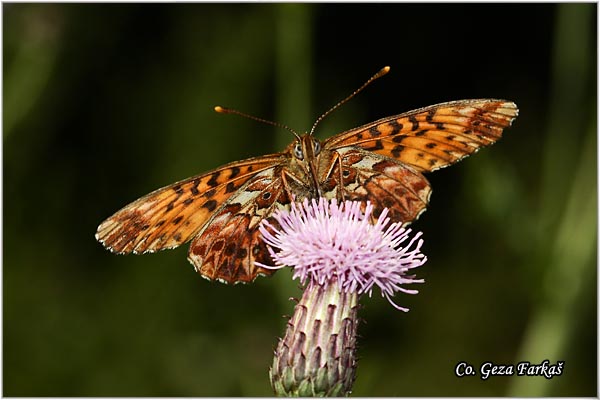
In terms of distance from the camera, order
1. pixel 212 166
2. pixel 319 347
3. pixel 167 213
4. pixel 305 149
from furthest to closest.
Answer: pixel 212 166, pixel 305 149, pixel 167 213, pixel 319 347

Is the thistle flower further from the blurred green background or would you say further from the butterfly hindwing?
the blurred green background

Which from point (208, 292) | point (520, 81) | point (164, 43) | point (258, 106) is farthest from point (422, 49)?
point (208, 292)

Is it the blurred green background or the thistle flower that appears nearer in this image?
the thistle flower

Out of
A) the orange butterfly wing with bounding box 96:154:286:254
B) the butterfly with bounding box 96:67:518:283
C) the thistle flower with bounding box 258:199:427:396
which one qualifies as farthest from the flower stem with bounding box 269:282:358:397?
the orange butterfly wing with bounding box 96:154:286:254

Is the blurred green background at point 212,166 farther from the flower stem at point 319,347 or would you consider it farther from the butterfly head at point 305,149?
the flower stem at point 319,347

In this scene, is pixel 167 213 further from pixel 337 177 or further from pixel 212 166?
pixel 212 166

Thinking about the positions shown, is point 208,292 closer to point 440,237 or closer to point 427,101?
point 440,237

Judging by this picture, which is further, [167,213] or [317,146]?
[317,146]

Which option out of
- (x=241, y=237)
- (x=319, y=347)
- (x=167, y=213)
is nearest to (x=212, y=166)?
(x=241, y=237)
